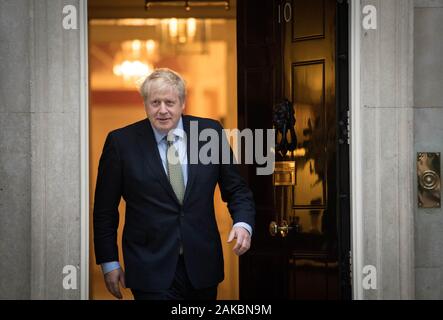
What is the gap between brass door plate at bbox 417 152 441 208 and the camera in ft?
16.5

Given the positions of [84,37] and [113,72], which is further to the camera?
[113,72]

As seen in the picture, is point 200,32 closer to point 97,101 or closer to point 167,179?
point 97,101

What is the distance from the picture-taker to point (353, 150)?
16.3 feet

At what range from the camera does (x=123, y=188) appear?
418cm

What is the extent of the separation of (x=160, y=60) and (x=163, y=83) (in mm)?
9363

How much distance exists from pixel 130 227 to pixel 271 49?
95.9 inches

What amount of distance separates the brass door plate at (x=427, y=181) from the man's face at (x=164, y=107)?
192 centimetres

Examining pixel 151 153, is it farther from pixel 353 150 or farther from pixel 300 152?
pixel 300 152

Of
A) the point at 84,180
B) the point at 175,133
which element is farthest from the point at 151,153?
the point at 84,180

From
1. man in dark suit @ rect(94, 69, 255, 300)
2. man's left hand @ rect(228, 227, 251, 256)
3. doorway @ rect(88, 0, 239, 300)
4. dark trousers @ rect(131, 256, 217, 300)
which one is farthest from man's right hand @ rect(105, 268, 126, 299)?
doorway @ rect(88, 0, 239, 300)

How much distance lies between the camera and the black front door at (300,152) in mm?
5145

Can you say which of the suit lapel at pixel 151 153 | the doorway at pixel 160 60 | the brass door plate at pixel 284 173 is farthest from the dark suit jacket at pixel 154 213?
the doorway at pixel 160 60

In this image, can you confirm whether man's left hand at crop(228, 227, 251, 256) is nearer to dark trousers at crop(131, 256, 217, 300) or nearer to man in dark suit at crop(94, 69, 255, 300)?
man in dark suit at crop(94, 69, 255, 300)
